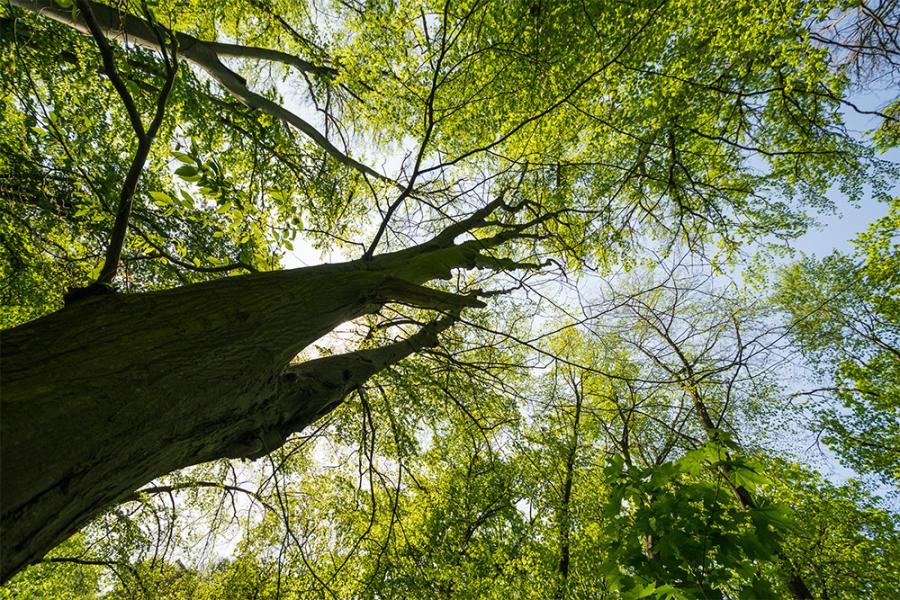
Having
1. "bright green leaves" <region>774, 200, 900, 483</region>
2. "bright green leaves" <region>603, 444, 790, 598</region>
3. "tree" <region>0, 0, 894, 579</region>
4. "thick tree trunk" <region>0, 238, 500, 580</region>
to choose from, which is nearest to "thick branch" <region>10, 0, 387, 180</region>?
"tree" <region>0, 0, 894, 579</region>

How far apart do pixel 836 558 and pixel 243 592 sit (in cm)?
1267

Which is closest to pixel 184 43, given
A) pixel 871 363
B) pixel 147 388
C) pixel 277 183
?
pixel 277 183

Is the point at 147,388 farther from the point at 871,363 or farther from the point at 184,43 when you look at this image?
the point at 871,363

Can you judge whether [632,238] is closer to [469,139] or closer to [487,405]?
[469,139]

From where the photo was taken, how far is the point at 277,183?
4.41 m

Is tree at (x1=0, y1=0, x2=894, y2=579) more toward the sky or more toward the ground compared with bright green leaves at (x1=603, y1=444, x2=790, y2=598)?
more toward the sky

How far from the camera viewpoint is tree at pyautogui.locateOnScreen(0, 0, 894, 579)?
124 centimetres

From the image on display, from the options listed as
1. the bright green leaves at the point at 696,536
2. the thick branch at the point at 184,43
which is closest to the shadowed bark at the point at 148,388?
the thick branch at the point at 184,43

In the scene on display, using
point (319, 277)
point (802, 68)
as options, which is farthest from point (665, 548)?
point (802, 68)

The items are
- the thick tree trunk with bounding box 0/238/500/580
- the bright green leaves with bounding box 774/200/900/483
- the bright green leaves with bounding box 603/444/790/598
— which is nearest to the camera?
the thick tree trunk with bounding box 0/238/500/580

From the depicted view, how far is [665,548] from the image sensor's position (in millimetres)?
1732

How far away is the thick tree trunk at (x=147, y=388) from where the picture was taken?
971mm

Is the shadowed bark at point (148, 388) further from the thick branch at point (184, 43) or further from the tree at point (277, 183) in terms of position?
the thick branch at point (184, 43)

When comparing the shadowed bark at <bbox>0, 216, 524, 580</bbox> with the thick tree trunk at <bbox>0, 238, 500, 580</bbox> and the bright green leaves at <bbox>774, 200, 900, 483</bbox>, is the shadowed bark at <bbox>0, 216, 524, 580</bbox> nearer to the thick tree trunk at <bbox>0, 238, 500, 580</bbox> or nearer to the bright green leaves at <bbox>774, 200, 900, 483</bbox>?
the thick tree trunk at <bbox>0, 238, 500, 580</bbox>
